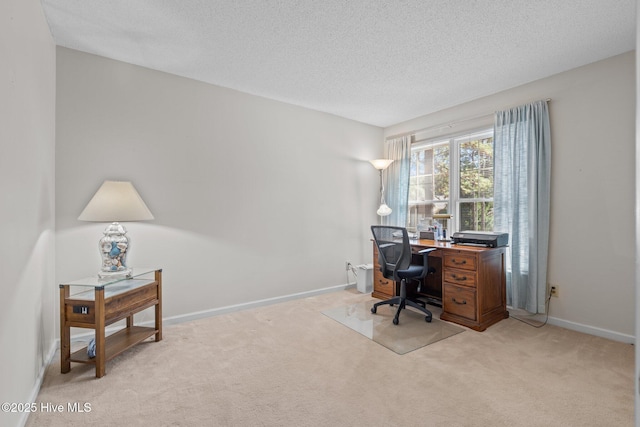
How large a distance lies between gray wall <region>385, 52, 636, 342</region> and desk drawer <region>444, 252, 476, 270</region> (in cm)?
85

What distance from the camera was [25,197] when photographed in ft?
5.57

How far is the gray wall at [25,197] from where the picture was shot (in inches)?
54.7

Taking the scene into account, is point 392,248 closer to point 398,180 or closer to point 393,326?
point 393,326

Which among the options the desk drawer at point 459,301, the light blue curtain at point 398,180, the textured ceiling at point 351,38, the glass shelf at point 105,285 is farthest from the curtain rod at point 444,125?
the glass shelf at point 105,285

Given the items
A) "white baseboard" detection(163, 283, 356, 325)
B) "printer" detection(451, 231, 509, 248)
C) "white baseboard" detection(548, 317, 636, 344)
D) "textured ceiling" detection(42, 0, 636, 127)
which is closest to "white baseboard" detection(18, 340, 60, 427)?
"white baseboard" detection(163, 283, 356, 325)

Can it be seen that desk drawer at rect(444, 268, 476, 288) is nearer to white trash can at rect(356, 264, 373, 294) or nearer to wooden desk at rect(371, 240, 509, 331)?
wooden desk at rect(371, 240, 509, 331)

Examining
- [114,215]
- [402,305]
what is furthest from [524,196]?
[114,215]

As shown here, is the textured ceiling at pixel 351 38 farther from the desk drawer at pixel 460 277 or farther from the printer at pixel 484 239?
the desk drawer at pixel 460 277

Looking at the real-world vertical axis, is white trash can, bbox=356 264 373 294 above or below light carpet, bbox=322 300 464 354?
above

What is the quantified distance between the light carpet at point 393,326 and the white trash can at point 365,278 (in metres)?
0.59

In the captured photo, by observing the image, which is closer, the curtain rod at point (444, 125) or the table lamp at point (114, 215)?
the table lamp at point (114, 215)

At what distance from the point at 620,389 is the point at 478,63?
2686 millimetres

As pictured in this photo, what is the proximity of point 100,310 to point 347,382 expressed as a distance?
1736 mm

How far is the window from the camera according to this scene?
12.0 ft
